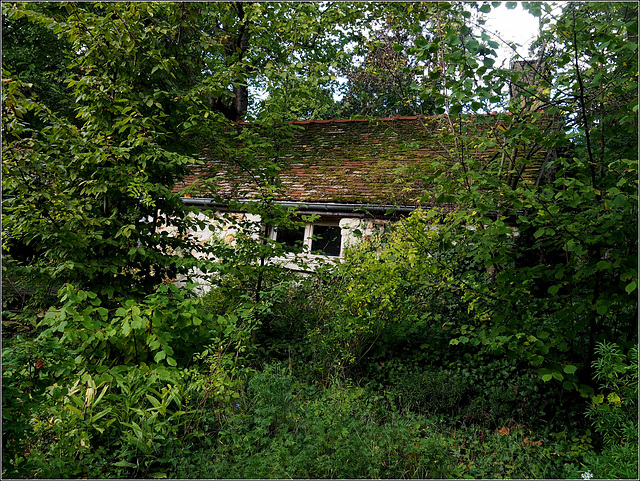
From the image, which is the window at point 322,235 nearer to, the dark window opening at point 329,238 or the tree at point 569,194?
the dark window opening at point 329,238

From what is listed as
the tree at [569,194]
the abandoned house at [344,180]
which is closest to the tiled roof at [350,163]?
the abandoned house at [344,180]

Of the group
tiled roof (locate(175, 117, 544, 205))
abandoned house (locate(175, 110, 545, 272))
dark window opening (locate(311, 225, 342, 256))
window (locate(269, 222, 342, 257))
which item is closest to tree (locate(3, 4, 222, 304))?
abandoned house (locate(175, 110, 545, 272))

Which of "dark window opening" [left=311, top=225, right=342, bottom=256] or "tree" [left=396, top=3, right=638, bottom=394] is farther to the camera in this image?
"dark window opening" [left=311, top=225, right=342, bottom=256]

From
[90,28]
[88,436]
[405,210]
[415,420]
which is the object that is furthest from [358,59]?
[88,436]

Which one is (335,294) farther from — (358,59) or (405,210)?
(358,59)

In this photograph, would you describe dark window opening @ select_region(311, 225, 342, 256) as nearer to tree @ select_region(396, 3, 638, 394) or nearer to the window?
the window

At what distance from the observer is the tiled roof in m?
8.12

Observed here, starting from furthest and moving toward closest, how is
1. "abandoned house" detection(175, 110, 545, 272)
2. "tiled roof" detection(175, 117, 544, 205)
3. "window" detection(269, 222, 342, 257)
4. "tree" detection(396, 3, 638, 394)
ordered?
"window" detection(269, 222, 342, 257)
"tiled roof" detection(175, 117, 544, 205)
"abandoned house" detection(175, 110, 545, 272)
"tree" detection(396, 3, 638, 394)

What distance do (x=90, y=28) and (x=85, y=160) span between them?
1.27 meters

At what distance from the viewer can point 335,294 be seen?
6156mm

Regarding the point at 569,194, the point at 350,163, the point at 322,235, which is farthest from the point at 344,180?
the point at 569,194

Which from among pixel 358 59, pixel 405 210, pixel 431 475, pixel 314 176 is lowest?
pixel 431 475

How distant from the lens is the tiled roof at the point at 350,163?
8.12 m

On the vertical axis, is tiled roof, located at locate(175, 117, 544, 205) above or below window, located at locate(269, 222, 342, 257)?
above
